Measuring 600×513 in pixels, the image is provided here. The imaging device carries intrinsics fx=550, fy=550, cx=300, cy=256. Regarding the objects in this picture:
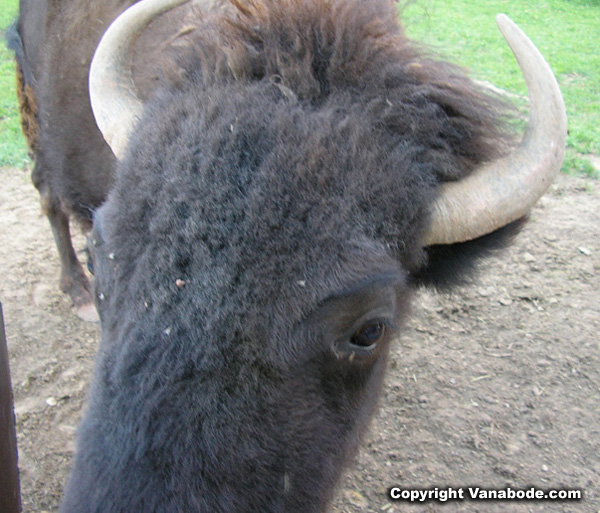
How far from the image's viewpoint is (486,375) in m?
4.42

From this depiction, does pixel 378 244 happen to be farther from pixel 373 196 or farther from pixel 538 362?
pixel 538 362

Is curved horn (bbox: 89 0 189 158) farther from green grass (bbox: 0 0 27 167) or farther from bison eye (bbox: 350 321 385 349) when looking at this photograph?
green grass (bbox: 0 0 27 167)

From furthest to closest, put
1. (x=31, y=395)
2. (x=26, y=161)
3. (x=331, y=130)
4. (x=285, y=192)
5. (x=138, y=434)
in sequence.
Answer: (x=26, y=161) → (x=31, y=395) → (x=331, y=130) → (x=285, y=192) → (x=138, y=434)

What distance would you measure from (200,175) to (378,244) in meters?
0.69

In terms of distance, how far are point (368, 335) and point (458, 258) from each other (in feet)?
2.46

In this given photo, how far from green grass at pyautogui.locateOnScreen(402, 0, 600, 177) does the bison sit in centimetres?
133

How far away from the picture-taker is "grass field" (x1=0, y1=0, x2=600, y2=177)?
8164 mm

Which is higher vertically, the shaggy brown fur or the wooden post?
the shaggy brown fur

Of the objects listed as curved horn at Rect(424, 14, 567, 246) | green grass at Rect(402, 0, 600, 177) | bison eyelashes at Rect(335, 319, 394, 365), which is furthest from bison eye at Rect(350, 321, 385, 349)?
green grass at Rect(402, 0, 600, 177)

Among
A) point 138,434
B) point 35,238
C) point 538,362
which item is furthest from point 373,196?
point 35,238

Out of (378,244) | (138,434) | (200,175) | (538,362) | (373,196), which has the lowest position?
(538,362)

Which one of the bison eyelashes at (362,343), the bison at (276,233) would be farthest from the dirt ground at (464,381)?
the bison eyelashes at (362,343)

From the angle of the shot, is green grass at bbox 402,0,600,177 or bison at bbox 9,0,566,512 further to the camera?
green grass at bbox 402,0,600,177
